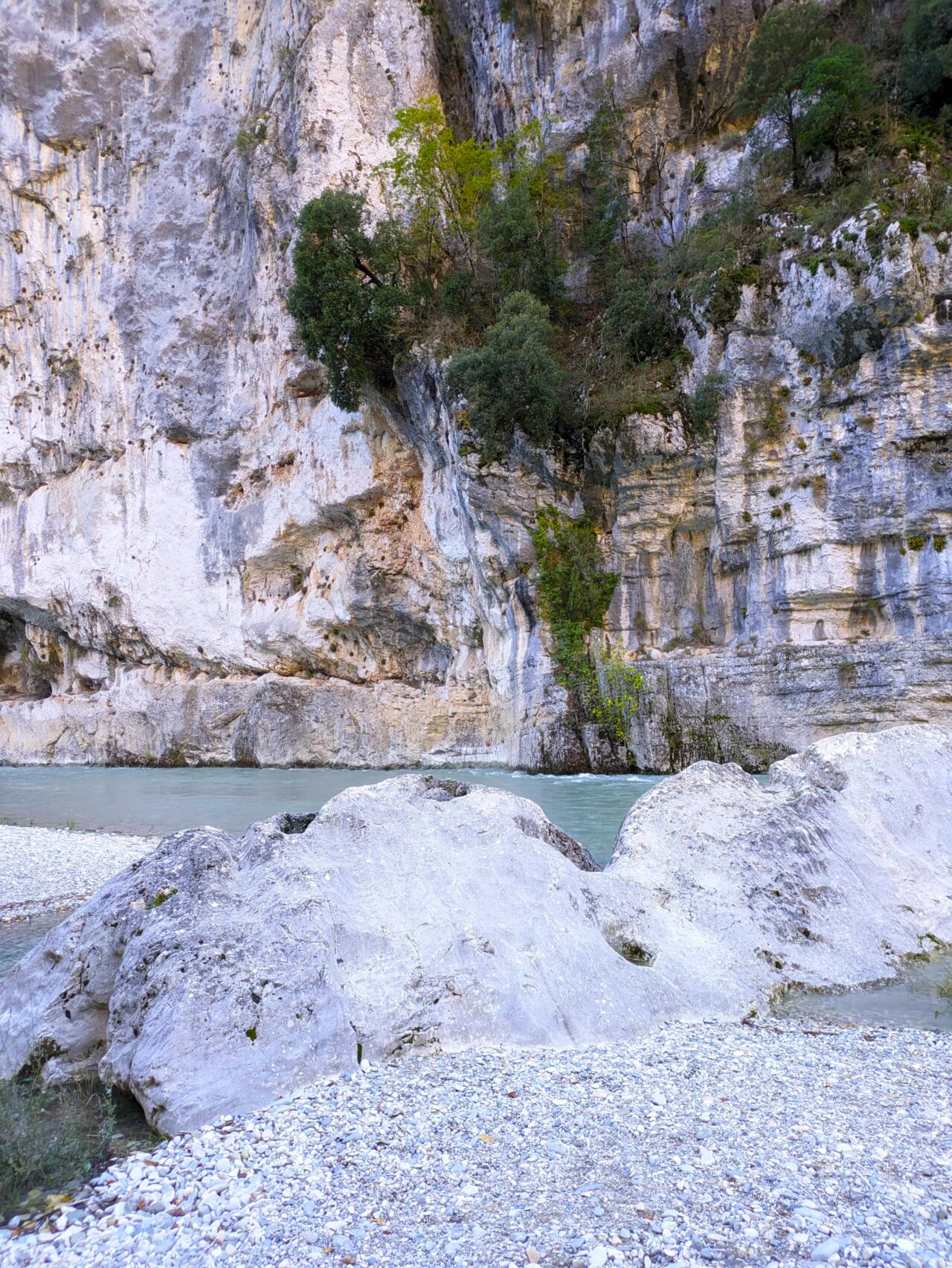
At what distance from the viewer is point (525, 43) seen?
28453 mm

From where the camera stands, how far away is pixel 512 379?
21266mm

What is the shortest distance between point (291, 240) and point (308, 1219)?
31654 millimetres

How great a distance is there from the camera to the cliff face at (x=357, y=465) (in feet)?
59.3

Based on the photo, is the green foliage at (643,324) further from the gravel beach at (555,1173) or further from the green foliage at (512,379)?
the gravel beach at (555,1173)

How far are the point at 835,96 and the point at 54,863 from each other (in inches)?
936

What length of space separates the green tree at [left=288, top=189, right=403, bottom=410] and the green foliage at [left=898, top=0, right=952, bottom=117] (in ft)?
46.7

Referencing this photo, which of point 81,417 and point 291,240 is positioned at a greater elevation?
point 291,240

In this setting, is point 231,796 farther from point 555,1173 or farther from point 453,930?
point 555,1173

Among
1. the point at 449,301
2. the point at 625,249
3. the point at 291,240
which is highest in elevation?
the point at 291,240

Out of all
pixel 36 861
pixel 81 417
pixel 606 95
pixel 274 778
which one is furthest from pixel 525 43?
pixel 36 861

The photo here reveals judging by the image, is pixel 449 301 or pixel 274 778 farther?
pixel 449 301

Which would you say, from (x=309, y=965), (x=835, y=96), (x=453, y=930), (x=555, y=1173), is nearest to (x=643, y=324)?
(x=835, y=96)

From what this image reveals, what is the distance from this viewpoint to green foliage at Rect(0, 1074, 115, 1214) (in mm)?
3543

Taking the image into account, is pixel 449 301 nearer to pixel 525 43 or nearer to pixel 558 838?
pixel 525 43
